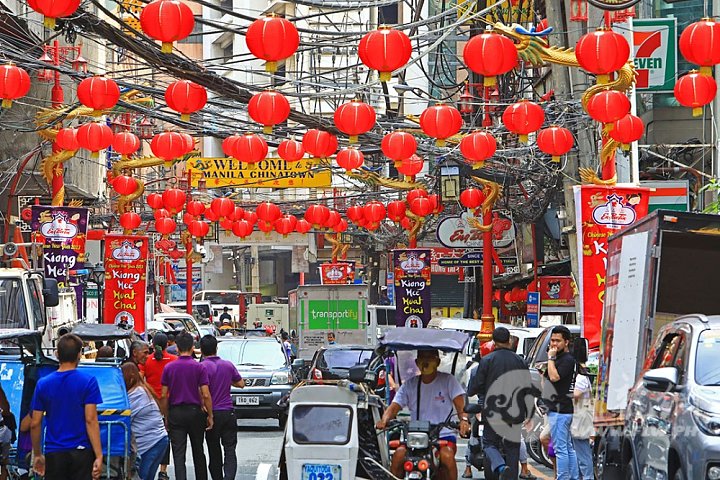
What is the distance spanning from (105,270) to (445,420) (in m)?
22.4

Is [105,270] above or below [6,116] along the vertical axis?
below

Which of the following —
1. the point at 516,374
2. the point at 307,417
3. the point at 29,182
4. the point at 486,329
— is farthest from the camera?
the point at 29,182

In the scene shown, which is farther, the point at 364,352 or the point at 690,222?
the point at 364,352

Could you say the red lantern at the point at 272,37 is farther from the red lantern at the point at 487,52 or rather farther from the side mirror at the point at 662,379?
the side mirror at the point at 662,379

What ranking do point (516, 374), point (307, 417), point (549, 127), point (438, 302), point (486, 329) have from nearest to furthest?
point (307, 417) → point (516, 374) → point (549, 127) → point (486, 329) → point (438, 302)

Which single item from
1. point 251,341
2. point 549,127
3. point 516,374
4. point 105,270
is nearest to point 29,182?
point 105,270

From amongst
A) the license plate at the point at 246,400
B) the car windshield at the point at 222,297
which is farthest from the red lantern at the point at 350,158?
the car windshield at the point at 222,297

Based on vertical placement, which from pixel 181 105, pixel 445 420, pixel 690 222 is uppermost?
pixel 181 105

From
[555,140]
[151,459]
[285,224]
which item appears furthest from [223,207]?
[151,459]

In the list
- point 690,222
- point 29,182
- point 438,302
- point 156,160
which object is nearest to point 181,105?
point 690,222

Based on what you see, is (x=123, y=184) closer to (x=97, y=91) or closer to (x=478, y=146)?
(x=478, y=146)

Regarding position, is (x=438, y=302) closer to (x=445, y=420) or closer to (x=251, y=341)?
(x=251, y=341)

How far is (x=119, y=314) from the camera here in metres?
33.4

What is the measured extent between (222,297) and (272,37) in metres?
69.7
